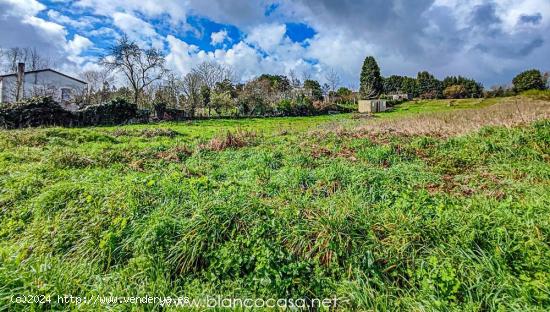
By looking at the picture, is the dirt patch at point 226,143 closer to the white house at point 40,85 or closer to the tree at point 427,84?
the white house at point 40,85

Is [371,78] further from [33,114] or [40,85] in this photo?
[33,114]

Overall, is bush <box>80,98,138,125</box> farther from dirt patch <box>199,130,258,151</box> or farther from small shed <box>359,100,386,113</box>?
small shed <box>359,100,386,113</box>

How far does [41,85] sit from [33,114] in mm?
19868

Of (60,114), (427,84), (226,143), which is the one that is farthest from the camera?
(427,84)

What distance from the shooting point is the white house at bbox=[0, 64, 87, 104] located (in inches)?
1236

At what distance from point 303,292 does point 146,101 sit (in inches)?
1211

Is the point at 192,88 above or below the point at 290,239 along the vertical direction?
above

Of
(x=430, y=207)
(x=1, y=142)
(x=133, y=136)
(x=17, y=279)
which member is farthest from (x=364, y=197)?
(x=133, y=136)

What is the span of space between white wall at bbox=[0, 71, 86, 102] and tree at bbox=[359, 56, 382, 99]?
45538 mm

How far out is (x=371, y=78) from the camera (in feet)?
183

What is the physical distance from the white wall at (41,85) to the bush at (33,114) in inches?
656

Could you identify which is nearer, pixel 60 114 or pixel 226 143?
→ pixel 226 143

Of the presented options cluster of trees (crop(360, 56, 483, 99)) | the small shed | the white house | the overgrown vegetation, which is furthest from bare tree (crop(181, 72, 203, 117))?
cluster of trees (crop(360, 56, 483, 99))

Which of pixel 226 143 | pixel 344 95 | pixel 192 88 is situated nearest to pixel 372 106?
pixel 344 95
